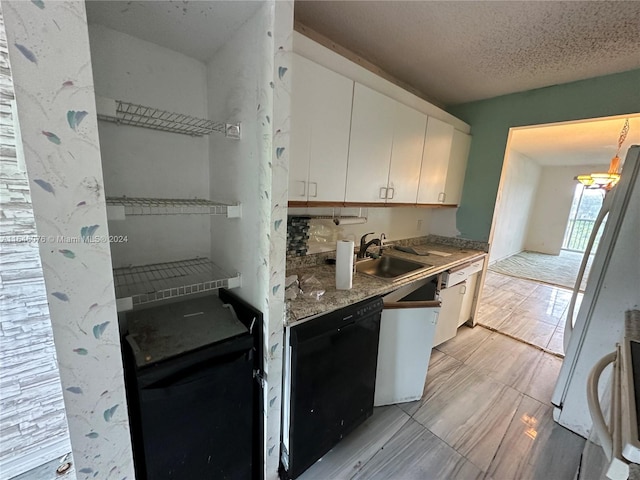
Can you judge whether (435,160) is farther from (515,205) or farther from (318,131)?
(515,205)

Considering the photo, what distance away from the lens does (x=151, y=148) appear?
1.19 metres

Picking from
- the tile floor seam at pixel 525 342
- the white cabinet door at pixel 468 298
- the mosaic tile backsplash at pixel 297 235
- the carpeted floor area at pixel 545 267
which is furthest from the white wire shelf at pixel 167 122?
the carpeted floor area at pixel 545 267

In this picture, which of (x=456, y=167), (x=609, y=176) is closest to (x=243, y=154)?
(x=456, y=167)

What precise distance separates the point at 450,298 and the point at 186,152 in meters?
2.34

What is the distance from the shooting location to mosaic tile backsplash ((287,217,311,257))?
1.78 metres

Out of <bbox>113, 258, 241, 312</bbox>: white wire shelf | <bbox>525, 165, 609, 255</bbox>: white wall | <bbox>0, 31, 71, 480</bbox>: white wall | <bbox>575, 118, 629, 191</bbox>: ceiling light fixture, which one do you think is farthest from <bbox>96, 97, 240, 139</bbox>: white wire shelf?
<bbox>525, 165, 609, 255</bbox>: white wall

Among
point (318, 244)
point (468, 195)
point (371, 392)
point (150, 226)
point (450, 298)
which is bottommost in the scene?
point (371, 392)

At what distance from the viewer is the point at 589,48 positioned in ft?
5.48

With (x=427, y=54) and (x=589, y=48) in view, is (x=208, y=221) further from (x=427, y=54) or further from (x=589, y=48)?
(x=589, y=48)

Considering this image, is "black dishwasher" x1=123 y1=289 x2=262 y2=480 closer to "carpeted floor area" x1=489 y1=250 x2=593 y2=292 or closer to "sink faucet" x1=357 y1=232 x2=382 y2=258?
"sink faucet" x1=357 y1=232 x2=382 y2=258

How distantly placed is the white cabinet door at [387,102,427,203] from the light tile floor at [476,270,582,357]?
1962 mm

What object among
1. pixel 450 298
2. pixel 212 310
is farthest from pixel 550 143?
pixel 212 310

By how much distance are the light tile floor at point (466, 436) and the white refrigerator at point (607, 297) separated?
0.70 ft

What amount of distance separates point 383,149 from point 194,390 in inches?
68.8
